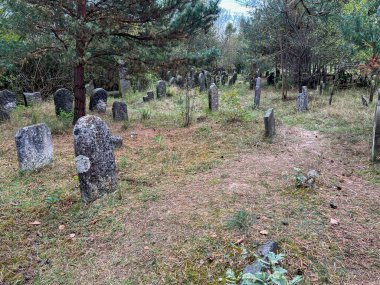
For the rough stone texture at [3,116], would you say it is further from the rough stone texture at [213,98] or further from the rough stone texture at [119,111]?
the rough stone texture at [213,98]

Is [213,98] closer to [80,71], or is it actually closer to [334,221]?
[80,71]

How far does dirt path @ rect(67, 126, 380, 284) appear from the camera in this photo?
2.84 m

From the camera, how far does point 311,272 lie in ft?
9.09

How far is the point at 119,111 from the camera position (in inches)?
366

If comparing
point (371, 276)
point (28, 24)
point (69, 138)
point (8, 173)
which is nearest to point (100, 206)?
point (8, 173)

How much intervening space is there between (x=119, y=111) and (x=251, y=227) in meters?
6.79

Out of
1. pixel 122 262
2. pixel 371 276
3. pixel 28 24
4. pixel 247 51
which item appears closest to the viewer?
pixel 371 276

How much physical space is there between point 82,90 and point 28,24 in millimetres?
1883

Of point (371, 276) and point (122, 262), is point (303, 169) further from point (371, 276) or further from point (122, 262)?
point (122, 262)

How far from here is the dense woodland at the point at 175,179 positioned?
116 inches

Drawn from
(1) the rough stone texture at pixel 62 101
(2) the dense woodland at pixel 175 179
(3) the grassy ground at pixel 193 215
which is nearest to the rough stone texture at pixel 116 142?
(2) the dense woodland at pixel 175 179

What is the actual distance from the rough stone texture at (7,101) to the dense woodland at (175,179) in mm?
272

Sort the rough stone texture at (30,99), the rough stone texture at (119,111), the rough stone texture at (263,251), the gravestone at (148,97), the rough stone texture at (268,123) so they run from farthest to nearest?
the gravestone at (148,97) → the rough stone texture at (30,99) → the rough stone texture at (119,111) → the rough stone texture at (268,123) → the rough stone texture at (263,251)

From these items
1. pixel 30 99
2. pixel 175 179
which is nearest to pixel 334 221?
pixel 175 179
